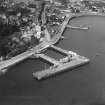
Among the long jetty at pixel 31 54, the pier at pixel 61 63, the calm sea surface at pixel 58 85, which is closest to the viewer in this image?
the calm sea surface at pixel 58 85

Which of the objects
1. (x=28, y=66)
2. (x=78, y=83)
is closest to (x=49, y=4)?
(x=28, y=66)

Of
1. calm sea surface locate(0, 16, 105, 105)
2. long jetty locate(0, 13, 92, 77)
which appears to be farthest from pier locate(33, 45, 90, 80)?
calm sea surface locate(0, 16, 105, 105)

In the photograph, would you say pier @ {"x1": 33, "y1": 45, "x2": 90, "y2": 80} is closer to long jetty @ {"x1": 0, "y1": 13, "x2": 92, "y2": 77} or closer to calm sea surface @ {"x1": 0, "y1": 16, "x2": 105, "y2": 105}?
long jetty @ {"x1": 0, "y1": 13, "x2": 92, "y2": 77}

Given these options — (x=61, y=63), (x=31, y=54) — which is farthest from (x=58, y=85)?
(x=31, y=54)

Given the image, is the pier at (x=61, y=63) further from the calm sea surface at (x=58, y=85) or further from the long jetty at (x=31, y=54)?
the calm sea surface at (x=58, y=85)

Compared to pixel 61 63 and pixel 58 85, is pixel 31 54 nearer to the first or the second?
pixel 61 63

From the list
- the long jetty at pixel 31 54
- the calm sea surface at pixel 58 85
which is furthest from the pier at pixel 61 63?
the calm sea surface at pixel 58 85

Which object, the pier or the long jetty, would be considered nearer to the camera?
the pier

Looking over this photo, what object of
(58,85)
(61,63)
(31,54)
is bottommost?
(58,85)
